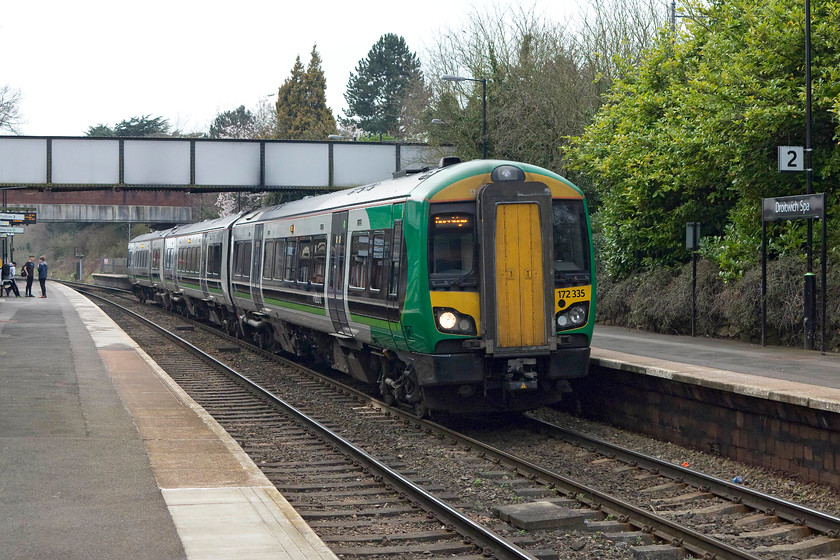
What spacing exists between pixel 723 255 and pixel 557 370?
380 inches

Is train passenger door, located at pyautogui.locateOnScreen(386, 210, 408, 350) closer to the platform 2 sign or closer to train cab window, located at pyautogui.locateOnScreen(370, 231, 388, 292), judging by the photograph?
train cab window, located at pyautogui.locateOnScreen(370, 231, 388, 292)

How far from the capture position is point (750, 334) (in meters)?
18.7

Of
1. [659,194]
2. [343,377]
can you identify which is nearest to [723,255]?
[659,194]

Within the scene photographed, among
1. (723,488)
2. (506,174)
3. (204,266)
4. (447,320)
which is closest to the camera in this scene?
(723,488)

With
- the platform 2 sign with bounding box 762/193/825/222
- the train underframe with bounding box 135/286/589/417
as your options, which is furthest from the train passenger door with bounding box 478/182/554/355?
the platform 2 sign with bounding box 762/193/825/222

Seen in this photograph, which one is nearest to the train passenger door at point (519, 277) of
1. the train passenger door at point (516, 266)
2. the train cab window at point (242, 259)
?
the train passenger door at point (516, 266)

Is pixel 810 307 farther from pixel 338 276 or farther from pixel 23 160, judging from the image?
pixel 23 160

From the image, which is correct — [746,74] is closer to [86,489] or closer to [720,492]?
[720,492]

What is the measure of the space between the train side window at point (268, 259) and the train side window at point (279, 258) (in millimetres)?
237

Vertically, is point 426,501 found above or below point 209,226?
below

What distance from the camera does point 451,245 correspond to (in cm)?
1119

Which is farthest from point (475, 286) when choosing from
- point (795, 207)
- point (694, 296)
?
point (694, 296)

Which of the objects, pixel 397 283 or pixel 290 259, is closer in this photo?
pixel 397 283

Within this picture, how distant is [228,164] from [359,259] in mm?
23496
